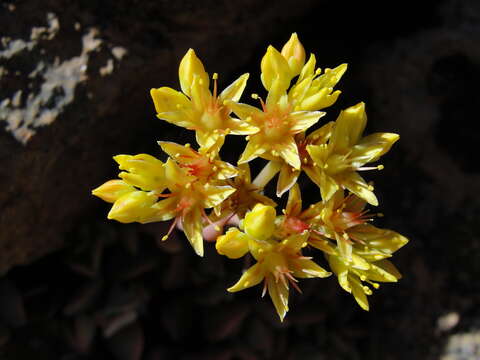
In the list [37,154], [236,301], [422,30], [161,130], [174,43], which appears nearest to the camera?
[37,154]

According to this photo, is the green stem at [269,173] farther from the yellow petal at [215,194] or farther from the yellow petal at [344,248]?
the yellow petal at [344,248]

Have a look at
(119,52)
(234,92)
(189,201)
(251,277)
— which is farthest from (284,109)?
→ (119,52)

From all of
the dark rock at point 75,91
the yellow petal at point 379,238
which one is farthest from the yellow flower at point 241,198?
the dark rock at point 75,91

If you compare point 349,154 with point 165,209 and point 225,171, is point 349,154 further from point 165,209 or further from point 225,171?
point 165,209

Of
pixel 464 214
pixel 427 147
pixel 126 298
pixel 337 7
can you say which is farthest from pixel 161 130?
pixel 464 214

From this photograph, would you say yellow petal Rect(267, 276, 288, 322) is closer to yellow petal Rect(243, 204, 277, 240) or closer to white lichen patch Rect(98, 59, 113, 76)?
yellow petal Rect(243, 204, 277, 240)

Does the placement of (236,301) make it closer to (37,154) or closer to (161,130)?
(161,130)

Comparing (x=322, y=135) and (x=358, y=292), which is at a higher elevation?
(x=322, y=135)
